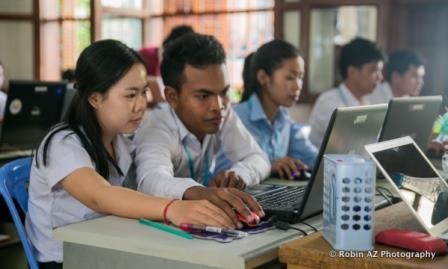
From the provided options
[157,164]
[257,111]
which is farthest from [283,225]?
[257,111]

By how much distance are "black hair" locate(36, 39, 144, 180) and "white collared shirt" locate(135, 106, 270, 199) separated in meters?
0.12

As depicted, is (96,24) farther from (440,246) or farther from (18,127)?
(440,246)

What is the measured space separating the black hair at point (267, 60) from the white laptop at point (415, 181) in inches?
58.4

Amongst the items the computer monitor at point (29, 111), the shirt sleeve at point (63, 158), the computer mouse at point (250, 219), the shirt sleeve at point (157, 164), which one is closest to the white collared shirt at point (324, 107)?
the computer monitor at point (29, 111)

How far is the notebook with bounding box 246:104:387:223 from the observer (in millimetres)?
1409

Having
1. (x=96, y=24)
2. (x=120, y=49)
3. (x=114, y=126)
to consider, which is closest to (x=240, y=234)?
(x=114, y=126)

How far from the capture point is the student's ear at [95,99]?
1.74 metres

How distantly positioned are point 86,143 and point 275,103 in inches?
51.9

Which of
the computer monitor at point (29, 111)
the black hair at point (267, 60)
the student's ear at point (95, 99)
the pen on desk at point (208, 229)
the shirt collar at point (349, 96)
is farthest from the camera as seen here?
the shirt collar at point (349, 96)

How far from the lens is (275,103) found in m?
2.85

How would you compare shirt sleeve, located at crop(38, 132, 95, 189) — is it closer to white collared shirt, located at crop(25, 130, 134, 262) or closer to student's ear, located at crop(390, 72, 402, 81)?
white collared shirt, located at crop(25, 130, 134, 262)

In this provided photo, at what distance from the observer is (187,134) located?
2.01 metres

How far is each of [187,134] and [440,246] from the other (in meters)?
0.98

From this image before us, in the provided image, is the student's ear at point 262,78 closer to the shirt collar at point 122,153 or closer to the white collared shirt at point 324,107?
the white collared shirt at point 324,107
